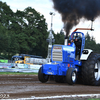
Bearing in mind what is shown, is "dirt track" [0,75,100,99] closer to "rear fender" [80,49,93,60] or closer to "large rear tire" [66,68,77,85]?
"large rear tire" [66,68,77,85]

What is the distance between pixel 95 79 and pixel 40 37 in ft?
178

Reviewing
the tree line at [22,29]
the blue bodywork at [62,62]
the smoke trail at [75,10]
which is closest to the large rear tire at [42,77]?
the blue bodywork at [62,62]

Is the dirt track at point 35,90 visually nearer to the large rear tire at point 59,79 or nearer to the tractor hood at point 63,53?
the tractor hood at point 63,53

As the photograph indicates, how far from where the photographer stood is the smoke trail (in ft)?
45.1

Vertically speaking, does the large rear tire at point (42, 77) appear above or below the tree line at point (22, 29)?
below

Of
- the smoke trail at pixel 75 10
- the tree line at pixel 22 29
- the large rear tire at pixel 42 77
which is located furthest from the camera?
the tree line at pixel 22 29

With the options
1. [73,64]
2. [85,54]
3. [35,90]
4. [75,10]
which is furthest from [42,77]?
[75,10]

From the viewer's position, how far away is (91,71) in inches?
473

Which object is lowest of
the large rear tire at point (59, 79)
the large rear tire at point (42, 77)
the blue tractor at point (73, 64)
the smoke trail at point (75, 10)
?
the large rear tire at point (59, 79)

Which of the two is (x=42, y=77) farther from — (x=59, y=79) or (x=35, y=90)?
(x=35, y=90)

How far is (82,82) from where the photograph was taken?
12.7 meters

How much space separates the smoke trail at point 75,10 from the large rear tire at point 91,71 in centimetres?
219

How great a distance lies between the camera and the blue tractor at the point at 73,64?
1173 centimetres

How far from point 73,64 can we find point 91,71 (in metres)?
1.04
